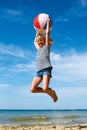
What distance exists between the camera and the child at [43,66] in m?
10.5

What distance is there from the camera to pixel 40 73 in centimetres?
1062

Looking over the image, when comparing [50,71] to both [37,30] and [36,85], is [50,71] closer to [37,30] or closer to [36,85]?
[36,85]

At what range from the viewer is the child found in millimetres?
10516

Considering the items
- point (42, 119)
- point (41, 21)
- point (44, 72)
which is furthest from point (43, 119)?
point (44, 72)

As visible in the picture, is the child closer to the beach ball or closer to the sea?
the beach ball

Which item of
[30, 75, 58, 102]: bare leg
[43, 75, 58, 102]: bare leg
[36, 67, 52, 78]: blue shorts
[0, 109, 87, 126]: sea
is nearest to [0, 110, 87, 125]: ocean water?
[0, 109, 87, 126]: sea

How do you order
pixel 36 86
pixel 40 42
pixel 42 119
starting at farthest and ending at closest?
pixel 42 119, pixel 40 42, pixel 36 86

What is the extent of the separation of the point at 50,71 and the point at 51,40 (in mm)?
1038

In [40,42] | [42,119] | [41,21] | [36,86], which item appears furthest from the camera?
[42,119]

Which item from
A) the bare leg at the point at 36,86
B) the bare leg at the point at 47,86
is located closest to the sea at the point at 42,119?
the bare leg at the point at 47,86

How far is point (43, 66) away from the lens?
10.5m

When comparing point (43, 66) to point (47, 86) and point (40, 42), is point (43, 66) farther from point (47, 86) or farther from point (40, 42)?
point (40, 42)

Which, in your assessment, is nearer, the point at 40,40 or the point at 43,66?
the point at 43,66

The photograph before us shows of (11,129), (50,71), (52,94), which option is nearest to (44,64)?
(50,71)
